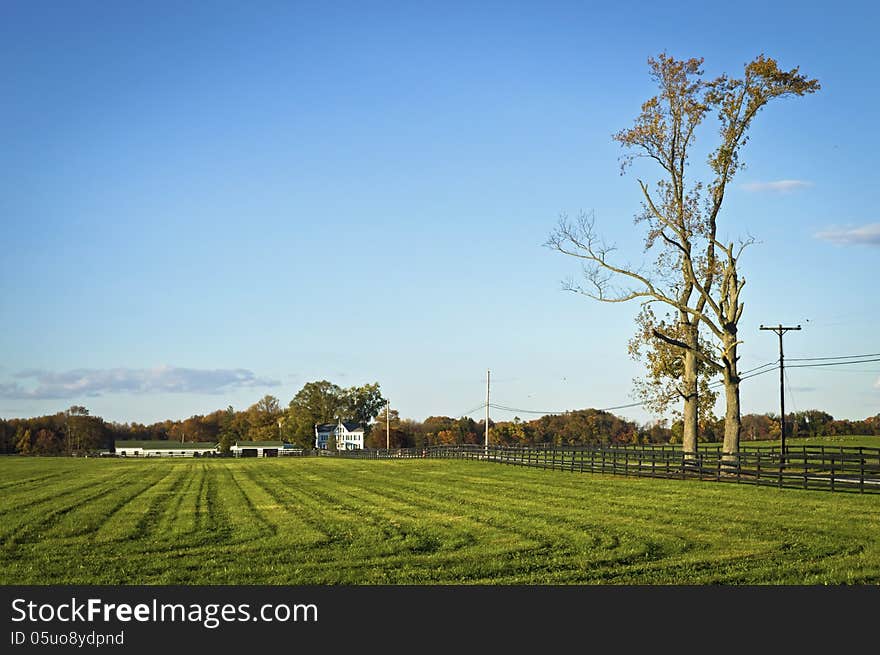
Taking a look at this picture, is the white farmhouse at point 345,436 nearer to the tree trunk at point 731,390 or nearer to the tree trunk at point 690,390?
the tree trunk at point 690,390

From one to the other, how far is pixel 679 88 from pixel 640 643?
34.8 m

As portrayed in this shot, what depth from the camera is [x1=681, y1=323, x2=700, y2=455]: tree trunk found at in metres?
40.9

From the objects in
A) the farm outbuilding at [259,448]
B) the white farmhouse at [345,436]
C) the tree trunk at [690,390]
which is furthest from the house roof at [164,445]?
the tree trunk at [690,390]

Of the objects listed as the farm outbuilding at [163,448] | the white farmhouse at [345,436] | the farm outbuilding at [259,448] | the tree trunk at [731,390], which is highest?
the tree trunk at [731,390]

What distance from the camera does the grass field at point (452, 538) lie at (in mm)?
13336

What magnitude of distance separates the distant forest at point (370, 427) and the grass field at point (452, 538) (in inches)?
3829

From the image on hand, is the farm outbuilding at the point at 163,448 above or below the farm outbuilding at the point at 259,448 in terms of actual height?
below

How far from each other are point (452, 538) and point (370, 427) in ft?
450

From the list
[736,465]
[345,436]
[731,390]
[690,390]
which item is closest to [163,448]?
[345,436]

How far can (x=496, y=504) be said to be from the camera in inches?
1006

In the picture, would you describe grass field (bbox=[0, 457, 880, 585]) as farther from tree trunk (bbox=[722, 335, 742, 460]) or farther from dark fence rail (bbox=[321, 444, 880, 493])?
tree trunk (bbox=[722, 335, 742, 460])

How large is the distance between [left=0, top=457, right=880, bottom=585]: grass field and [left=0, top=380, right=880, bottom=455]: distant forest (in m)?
97.3

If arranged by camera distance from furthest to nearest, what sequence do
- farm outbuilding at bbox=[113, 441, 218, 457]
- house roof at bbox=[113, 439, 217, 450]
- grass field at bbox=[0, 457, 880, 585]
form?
1. house roof at bbox=[113, 439, 217, 450]
2. farm outbuilding at bbox=[113, 441, 218, 457]
3. grass field at bbox=[0, 457, 880, 585]

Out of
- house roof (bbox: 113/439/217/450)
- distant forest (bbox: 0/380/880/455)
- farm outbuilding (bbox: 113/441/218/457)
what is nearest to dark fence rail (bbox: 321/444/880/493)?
distant forest (bbox: 0/380/880/455)
